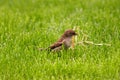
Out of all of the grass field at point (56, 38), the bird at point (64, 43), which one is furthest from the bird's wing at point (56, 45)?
the grass field at point (56, 38)

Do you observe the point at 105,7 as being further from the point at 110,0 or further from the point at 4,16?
the point at 4,16

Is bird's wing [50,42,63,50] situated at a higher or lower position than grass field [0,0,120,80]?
higher

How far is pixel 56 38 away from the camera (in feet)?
28.3

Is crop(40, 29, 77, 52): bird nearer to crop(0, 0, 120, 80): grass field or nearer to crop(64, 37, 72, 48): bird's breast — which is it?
crop(64, 37, 72, 48): bird's breast

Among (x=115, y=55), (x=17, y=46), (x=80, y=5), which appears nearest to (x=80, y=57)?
(x=115, y=55)

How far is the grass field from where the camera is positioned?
277 inches

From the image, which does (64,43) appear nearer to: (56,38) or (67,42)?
(67,42)

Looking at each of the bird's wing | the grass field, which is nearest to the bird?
the bird's wing

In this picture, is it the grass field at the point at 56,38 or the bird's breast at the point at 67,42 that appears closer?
the grass field at the point at 56,38

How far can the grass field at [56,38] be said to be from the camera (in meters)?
7.04

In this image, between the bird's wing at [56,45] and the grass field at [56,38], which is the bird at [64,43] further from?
the grass field at [56,38]

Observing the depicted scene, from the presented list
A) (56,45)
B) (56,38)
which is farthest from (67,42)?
(56,38)

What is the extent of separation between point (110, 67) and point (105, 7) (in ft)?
14.6

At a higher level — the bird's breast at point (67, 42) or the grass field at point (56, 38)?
the bird's breast at point (67, 42)
